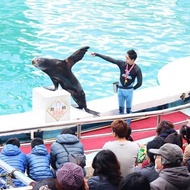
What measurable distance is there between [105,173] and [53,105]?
4.45 meters

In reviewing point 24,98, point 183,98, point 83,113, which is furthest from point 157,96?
point 24,98

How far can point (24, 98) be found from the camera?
12.7 meters

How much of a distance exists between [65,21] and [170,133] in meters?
12.8

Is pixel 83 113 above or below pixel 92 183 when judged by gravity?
below

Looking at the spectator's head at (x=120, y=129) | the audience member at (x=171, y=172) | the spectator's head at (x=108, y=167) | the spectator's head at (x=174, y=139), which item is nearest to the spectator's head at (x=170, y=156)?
the audience member at (x=171, y=172)


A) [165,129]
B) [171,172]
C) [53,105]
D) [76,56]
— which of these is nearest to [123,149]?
[165,129]

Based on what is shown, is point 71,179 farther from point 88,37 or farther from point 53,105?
point 88,37

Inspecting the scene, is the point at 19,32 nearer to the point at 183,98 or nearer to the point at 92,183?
the point at 183,98

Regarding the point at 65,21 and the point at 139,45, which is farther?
the point at 65,21

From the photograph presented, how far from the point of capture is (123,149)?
5.98m

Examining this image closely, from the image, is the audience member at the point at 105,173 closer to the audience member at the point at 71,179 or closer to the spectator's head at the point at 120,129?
the audience member at the point at 71,179

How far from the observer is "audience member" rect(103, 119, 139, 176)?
593cm

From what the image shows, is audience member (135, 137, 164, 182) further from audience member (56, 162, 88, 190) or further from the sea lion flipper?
the sea lion flipper

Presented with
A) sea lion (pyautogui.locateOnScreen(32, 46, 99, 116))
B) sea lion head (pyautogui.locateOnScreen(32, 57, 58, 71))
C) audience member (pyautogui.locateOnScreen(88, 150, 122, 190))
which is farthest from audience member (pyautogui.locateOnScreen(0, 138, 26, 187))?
sea lion head (pyautogui.locateOnScreen(32, 57, 58, 71))
